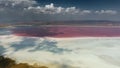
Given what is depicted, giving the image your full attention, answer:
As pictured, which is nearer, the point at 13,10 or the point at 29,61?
the point at 29,61

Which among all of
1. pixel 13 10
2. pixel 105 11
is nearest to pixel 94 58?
pixel 105 11

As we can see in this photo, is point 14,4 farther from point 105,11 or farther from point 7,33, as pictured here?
point 105,11

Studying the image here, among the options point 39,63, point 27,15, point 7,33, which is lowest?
point 39,63

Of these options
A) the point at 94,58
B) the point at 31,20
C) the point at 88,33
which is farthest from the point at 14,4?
the point at 94,58

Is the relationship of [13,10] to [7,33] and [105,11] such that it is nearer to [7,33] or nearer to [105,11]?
[7,33]

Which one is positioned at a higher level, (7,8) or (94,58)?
(7,8)

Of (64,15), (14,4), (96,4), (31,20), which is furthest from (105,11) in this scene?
(14,4)

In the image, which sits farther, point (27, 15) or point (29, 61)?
point (27, 15)

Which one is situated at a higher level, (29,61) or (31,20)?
(31,20)

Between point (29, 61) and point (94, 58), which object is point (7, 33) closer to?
point (29, 61)
